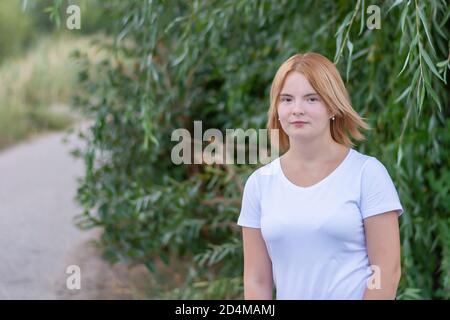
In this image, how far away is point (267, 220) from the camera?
5.66 feet

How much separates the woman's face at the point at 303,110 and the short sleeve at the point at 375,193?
0.15 m

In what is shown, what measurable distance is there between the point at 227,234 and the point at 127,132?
906 mm

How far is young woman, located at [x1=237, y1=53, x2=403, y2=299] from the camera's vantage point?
1.68 metres

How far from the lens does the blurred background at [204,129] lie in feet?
10.6

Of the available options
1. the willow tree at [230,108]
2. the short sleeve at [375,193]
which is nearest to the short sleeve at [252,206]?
the short sleeve at [375,193]

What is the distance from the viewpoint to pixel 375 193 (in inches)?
66.1

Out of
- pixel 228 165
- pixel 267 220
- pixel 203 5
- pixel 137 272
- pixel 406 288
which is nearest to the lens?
pixel 267 220

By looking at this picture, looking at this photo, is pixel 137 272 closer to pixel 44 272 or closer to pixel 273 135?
pixel 44 272

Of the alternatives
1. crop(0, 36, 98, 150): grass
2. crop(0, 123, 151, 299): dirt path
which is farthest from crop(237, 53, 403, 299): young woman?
crop(0, 36, 98, 150): grass

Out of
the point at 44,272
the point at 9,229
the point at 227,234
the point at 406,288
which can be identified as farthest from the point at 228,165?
the point at 9,229

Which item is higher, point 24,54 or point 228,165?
point 24,54

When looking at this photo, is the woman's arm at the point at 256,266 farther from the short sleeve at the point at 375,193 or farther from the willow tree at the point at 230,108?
the willow tree at the point at 230,108
